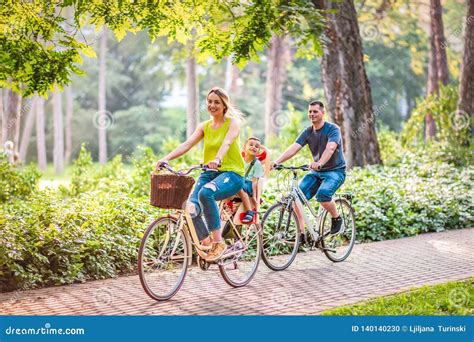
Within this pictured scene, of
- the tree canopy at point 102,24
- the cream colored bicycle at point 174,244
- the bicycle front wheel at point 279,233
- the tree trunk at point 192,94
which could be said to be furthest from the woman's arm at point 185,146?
the tree trunk at point 192,94

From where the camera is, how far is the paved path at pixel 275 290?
694 cm

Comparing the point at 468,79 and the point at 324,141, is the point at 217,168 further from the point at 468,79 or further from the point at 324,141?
the point at 468,79

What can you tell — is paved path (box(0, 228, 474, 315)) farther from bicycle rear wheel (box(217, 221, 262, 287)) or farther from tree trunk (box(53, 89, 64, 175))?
tree trunk (box(53, 89, 64, 175))

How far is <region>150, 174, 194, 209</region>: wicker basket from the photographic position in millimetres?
6941

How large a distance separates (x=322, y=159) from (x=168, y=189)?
2500mm

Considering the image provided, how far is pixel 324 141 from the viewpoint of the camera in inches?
360

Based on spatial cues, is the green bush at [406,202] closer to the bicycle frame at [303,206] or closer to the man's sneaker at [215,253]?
the bicycle frame at [303,206]

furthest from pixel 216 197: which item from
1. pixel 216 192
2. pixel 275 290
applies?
pixel 275 290

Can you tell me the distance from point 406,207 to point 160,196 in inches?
260

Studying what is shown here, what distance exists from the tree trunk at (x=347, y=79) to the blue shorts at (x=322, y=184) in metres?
6.67

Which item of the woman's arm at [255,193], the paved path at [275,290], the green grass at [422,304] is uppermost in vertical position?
the woman's arm at [255,193]

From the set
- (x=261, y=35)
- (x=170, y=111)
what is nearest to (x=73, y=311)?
(x=261, y=35)

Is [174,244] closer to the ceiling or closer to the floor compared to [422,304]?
closer to the ceiling

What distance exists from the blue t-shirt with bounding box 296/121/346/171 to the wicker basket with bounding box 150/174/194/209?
8.46 feet
